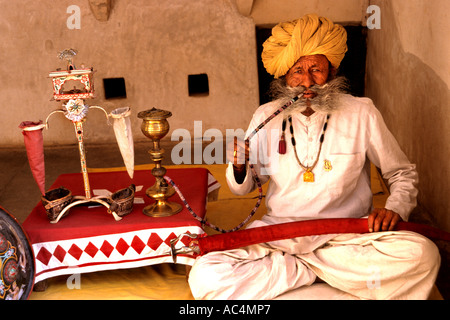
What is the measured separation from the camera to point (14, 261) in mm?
3010

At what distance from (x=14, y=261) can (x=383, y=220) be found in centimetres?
197

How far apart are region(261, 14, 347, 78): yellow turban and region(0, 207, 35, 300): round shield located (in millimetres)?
1760

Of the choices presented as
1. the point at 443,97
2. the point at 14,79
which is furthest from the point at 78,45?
the point at 443,97

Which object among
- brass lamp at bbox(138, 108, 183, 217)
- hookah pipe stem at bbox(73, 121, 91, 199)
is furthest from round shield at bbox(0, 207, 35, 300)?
brass lamp at bbox(138, 108, 183, 217)

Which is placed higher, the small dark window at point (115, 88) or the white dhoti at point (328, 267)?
the small dark window at point (115, 88)

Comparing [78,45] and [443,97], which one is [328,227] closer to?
[443,97]

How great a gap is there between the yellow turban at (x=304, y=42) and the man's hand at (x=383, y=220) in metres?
0.99

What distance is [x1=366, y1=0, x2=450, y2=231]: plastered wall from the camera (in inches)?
153

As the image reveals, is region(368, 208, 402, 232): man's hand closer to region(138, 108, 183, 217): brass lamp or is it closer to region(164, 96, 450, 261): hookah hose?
region(164, 96, 450, 261): hookah hose

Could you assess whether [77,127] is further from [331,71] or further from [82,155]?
[331,71]

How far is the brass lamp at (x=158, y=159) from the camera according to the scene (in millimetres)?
3309

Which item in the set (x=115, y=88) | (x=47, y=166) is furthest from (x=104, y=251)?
(x=115, y=88)

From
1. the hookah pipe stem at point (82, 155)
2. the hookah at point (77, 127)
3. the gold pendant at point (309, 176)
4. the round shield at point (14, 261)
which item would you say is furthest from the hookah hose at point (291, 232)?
the round shield at point (14, 261)

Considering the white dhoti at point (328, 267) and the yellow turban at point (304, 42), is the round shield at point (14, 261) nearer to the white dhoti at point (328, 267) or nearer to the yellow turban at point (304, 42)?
the white dhoti at point (328, 267)
